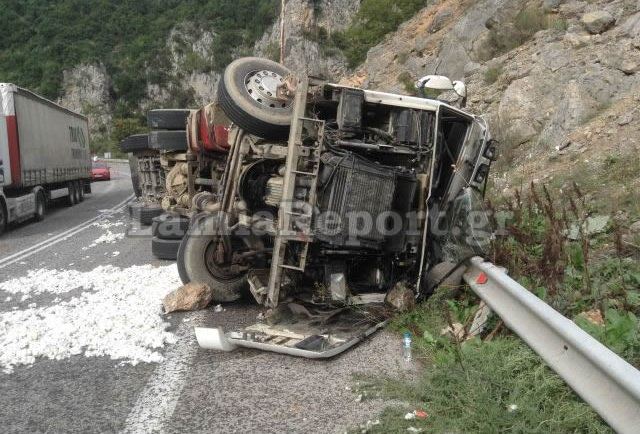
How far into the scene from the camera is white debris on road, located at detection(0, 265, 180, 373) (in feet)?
13.9

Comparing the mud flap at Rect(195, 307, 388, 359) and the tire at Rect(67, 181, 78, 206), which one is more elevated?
the mud flap at Rect(195, 307, 388, 359)

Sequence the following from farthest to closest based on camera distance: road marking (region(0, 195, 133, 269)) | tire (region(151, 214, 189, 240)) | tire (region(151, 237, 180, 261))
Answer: road marking (region(0, 195, 133, 269)), tire (region(151, 214, 189, 240)), tire (region(151, 237, 180, 261))

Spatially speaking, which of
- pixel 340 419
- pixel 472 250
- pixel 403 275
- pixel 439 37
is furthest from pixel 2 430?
pixel 439 37

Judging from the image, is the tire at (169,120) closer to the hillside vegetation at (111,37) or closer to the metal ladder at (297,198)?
the metal ladder at (297,198)

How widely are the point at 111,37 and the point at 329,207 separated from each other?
99.0 m

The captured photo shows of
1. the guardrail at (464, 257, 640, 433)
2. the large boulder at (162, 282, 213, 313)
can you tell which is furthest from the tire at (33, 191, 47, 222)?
the guardrail at (464, 257, 640, 433)

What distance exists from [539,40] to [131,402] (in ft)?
45.7

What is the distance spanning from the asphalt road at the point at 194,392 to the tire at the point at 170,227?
294 cm

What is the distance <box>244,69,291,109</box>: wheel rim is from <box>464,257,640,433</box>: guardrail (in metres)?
2.67

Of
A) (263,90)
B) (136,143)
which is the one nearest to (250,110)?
(263,90)

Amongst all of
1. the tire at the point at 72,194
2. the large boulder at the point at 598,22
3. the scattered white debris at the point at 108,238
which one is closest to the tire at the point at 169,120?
the scattered white debris at the point at 108,238

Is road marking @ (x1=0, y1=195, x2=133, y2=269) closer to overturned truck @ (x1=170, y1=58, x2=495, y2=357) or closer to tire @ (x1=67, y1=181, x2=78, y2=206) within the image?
tire @ (x1=67, y1=181, x2=78, y2=206)

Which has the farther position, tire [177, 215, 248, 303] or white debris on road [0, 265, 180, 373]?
tire [177, 215, 248, 303]

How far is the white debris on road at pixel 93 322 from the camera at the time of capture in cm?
423
